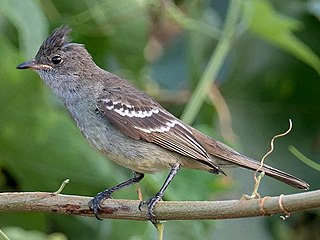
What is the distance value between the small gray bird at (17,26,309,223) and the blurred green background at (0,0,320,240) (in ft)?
0.34

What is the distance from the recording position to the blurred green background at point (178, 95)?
3.84 meters

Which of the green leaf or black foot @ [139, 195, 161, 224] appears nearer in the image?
black foot @ [139, 195, 161, 224]

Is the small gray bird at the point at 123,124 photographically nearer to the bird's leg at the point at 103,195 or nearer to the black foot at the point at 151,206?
the bird's leg at the point at 103,195

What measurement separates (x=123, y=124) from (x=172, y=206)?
91 cm

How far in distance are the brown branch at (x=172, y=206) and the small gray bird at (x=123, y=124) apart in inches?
16.2

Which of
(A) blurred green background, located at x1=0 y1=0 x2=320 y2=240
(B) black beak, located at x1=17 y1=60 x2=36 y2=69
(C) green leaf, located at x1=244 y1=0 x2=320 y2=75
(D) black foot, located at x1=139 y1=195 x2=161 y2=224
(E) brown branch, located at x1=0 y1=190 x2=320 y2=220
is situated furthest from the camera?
(C) green leaf, located at x1=244 y1=0 x2=320 y2=75

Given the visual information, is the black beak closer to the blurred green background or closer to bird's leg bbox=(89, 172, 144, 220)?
the blurred green background

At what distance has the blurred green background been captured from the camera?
12.6 ft

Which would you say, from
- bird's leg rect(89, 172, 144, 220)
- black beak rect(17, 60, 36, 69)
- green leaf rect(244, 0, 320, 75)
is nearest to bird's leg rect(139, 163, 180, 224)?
bird's leg rect(89, 172, 144, 220)

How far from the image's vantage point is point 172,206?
106 inches

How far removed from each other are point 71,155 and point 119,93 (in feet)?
1.31

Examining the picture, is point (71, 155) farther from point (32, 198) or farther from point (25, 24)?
point (32, 198)

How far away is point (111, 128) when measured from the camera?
3.54 meters

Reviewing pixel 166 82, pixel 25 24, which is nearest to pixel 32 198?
pixel 25 24
